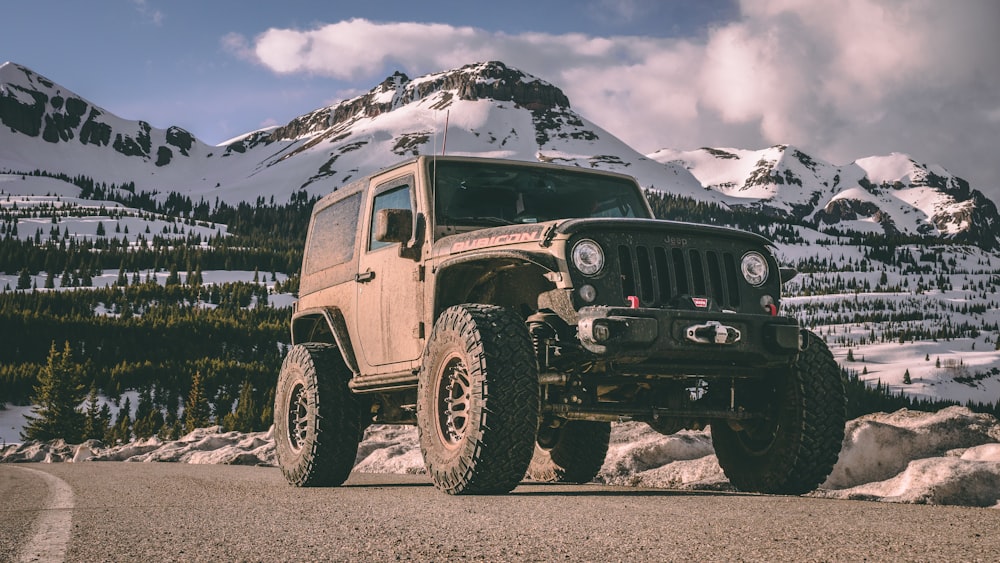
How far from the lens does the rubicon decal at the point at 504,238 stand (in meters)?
6.65

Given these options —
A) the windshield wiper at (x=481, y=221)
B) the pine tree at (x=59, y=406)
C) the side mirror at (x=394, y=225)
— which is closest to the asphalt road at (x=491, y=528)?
the side mirror at (x=394, y=225)

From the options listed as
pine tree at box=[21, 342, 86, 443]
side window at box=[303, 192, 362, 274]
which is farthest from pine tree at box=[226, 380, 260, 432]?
side window at box=[303, 192, 362, 274]

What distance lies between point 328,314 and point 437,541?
518 cm

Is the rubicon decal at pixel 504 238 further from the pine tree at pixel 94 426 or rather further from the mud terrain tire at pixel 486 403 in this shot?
the pine tree at pixel 94 426

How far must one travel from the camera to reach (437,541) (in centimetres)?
418

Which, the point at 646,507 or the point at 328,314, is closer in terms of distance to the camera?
the point at 646,507

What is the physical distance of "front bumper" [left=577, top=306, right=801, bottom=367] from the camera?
6195 millimetres

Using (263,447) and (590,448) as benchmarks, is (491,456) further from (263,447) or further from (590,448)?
(263,447)

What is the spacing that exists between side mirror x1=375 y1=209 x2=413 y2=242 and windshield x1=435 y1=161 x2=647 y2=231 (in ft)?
1.16

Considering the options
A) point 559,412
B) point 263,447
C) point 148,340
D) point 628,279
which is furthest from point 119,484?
point 148,340

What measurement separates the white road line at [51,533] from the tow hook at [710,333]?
400 cm

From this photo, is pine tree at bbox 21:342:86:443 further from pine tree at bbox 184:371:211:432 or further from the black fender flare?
the black fender flare

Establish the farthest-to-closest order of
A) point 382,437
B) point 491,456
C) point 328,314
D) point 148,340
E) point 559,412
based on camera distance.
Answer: point 148,340
point 382,437
point 328,314
point 559,412
point 491,456

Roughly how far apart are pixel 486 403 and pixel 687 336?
146 cm
